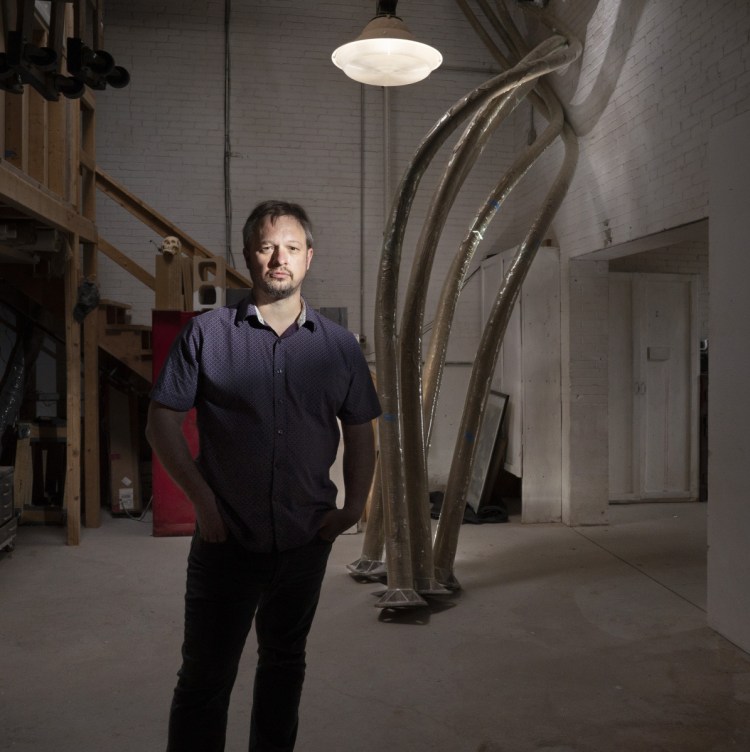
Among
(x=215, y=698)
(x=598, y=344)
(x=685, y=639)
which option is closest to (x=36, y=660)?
(x=215, y=698)

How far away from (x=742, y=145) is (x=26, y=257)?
4.72 meters

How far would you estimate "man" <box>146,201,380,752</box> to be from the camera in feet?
6.38

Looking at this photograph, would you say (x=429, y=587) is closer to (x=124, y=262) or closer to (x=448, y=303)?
(x=448, y=303)

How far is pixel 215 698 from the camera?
2.03 meters

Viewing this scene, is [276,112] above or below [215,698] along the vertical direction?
above

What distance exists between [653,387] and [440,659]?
167 inches

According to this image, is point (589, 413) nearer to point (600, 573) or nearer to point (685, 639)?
point (600, 573)

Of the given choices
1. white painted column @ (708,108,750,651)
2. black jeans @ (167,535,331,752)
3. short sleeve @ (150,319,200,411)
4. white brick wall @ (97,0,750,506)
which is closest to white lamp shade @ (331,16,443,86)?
white painted column @ (708,108,750,651)

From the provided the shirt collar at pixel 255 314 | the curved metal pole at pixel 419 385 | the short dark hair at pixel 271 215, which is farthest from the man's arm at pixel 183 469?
the curved metal pole at pixel 419 385

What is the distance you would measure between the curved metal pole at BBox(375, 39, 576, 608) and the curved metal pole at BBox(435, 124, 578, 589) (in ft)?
1.69

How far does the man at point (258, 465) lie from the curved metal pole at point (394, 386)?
188 centimetres

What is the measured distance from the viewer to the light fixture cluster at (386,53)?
4.02 metres

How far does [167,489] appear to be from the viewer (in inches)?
223

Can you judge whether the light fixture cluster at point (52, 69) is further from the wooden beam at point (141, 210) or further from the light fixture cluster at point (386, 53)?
the wooden beam at point (141, 210)
